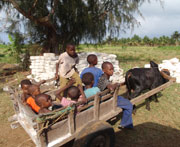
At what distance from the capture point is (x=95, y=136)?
83.2 inches

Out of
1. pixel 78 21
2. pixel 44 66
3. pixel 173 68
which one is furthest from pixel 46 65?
pixel 173 68

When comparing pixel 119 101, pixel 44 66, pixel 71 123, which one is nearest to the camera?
pixel 71 123

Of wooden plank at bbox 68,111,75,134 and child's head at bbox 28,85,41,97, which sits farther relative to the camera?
child's head at bbox 28,85,41,97

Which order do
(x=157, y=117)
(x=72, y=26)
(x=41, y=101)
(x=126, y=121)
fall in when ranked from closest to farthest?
(x=41, y=101) < (x=126, y=121) < (x=157, y=117) < (x=72, y=26)

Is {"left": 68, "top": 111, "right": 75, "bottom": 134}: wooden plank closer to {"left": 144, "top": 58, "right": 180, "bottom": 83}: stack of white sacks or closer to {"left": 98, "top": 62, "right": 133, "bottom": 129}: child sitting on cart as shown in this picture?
{"left": 98, "top": 62, "right": 133, "bottom": 129}: child sitting on cart

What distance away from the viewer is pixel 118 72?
669 centimetres

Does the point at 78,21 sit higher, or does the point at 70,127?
the point at 78,21

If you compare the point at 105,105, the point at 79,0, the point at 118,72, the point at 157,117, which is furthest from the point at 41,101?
the point at 79,0

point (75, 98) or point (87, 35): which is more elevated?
point (87, 35)

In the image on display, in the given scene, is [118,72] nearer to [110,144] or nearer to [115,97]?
[115,97]

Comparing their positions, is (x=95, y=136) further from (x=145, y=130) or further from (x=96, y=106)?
(x=145, y=130)

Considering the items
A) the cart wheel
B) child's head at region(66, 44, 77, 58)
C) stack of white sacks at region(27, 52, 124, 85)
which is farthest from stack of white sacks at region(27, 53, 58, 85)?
the cart wheel

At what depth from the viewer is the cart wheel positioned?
79.7 inches

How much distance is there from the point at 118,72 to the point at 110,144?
456 centimetres
